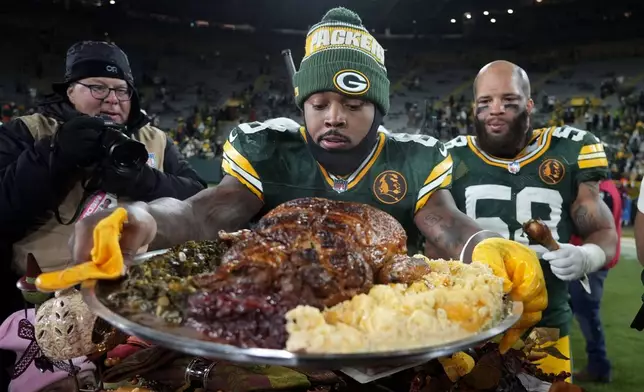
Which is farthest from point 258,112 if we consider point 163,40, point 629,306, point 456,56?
point 629,306

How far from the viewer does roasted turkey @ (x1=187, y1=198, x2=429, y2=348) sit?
2.96 feet

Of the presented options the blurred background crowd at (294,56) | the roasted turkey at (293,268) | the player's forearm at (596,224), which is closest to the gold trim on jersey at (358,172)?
the roasted turkey at (293,268)

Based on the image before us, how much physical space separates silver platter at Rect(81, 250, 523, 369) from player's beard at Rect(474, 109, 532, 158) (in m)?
1.62

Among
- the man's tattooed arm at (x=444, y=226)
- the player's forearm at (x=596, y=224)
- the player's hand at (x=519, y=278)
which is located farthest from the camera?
the player's forearm at (x=596, y=224)

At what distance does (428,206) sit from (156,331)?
106cm

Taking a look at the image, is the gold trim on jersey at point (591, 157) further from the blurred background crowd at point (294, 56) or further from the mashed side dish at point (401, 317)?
the blurred background crowd at point (294, 56)

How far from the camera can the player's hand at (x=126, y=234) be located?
1.06 m

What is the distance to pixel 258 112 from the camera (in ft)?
53.3

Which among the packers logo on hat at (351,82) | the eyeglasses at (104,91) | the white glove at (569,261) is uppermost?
the eyeglasses at (104,91)

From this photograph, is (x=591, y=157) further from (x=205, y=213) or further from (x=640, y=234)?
(x=205, y=213)

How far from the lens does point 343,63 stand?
5.30 feet

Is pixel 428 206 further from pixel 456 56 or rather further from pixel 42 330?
pixel 456 56

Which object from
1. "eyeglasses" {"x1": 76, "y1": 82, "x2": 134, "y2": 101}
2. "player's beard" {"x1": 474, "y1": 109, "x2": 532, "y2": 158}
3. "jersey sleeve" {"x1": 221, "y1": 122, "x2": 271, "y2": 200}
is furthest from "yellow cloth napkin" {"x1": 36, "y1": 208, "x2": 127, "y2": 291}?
"player's beard" {"x1": 474, "y1": 109, "x2": 532, "y2": 158}

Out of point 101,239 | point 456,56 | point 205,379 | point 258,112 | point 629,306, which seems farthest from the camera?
point 456,56
